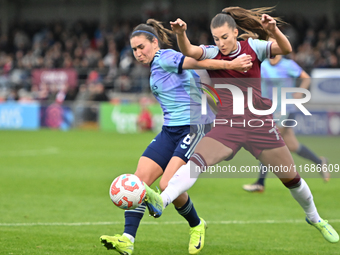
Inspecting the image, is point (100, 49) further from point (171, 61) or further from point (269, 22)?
point (269, 22)

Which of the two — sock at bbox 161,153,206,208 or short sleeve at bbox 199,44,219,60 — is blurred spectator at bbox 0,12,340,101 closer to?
short sleeve at bbox 199,44,219,60

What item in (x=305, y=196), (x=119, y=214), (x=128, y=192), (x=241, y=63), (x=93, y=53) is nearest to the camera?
(x=128, y=192)

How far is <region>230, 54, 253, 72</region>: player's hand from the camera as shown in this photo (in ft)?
15.4

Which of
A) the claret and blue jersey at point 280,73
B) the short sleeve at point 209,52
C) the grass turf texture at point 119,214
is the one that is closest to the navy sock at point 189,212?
the grass turf texture at point 119,214

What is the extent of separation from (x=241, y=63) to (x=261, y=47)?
372 mm

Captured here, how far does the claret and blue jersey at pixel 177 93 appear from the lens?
204 inches

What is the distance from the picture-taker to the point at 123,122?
848 inches

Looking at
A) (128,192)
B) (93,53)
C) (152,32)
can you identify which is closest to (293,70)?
(152,32)

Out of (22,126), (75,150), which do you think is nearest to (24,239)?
(75,150)

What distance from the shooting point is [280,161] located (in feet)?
16.1

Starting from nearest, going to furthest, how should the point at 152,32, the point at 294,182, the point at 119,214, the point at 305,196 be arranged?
the point at 294,182 → the point at 305,196 → the point at 152,32 → the point at 119,214

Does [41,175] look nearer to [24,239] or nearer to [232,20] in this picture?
[24,239]

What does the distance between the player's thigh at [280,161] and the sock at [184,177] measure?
0.68m

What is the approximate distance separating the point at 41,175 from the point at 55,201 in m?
2.99
